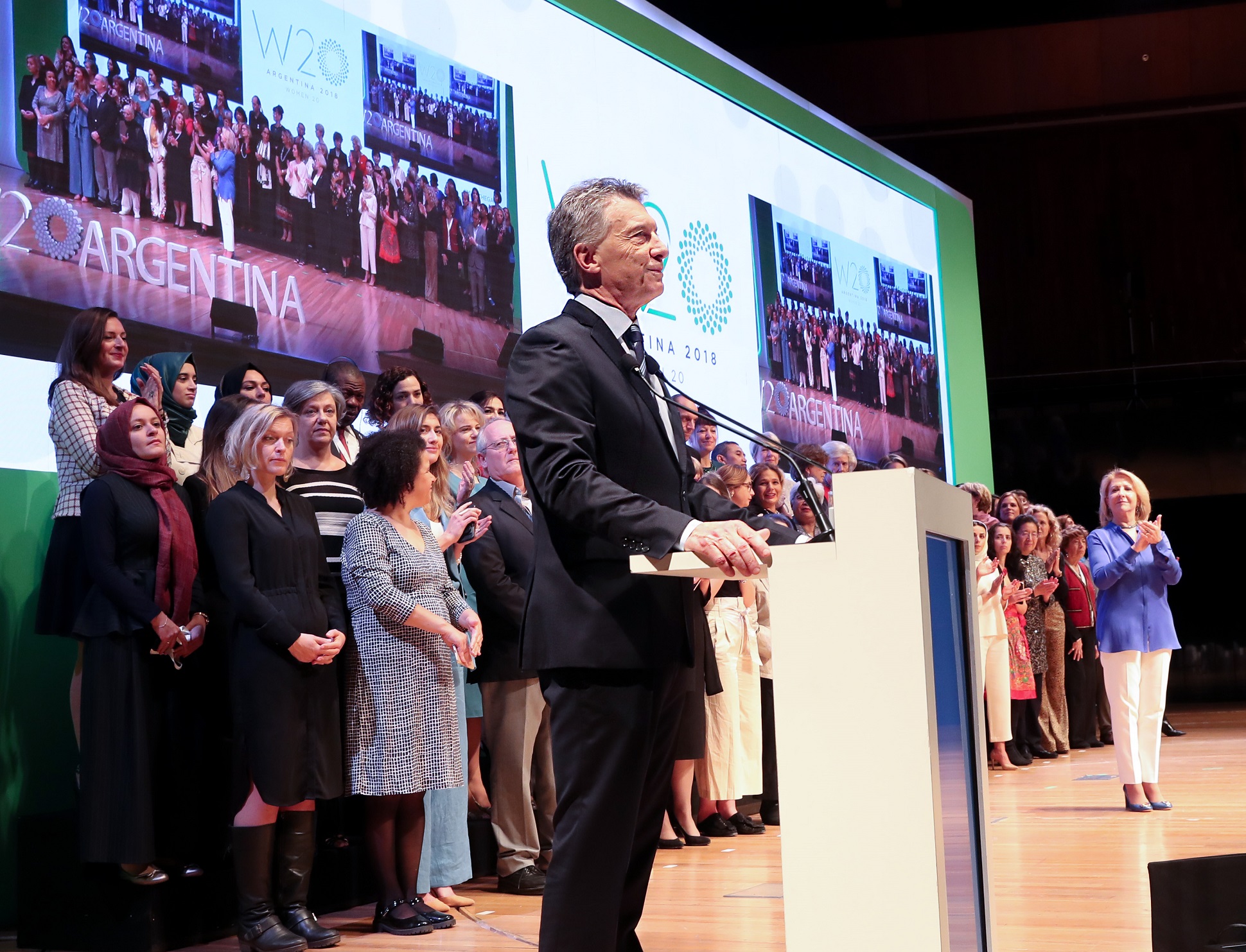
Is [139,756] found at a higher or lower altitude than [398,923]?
higher

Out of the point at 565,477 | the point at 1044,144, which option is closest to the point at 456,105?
the point at 565,477

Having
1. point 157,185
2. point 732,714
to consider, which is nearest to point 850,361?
point 732,714

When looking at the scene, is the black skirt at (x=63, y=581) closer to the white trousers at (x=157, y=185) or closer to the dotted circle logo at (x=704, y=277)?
the white trousers at (x=157, y=185)

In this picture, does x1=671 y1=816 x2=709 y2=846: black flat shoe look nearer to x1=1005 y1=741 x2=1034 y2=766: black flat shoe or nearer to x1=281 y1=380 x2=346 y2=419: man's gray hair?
x1=281 y1=380 x2=346 y2=419: man's gray hair

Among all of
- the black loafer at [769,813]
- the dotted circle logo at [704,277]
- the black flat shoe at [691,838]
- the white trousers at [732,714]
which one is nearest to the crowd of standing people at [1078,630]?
the white trousers at [732,714]

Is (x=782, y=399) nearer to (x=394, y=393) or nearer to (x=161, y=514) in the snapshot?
(x=394, y=393)

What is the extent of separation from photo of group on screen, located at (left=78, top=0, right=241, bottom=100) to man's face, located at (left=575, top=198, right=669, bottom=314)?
2.99 m

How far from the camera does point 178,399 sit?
4.25 metres

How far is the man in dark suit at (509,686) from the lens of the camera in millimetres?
4352

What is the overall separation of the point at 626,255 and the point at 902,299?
903 cm

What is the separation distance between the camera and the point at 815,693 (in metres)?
1.56

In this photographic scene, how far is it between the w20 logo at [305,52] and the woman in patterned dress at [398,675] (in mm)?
1941

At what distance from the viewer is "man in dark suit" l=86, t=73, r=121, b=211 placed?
4.36m

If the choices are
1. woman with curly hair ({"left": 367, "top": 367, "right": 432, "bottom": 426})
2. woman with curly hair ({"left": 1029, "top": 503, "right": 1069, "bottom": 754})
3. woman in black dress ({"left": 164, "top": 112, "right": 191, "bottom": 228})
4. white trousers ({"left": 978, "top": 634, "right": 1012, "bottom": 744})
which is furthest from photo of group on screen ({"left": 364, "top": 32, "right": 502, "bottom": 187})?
woman with curly hair ({"left": 1029, "top": 503, "right": 1069, "bottom": 754})
